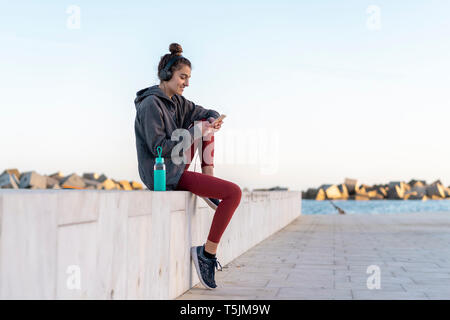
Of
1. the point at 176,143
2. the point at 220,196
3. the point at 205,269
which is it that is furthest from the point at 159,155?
the point at 205,269

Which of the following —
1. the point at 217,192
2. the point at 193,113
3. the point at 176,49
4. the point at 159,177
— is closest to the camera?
the point at 159,177

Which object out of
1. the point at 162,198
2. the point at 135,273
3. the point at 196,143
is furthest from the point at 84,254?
the point at 196,143

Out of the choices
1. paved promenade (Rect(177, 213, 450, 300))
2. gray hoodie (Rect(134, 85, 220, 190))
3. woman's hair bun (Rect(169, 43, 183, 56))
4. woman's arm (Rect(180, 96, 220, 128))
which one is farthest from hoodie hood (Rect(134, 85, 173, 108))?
paved promenade (Rect(177, 213, 450, 300))

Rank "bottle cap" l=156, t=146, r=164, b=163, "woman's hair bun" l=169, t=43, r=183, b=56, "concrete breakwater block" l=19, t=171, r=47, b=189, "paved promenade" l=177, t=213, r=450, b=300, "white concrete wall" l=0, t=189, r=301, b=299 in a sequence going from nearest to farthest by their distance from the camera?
"white concrete wall" l=0, t=189, r=301, b=299
"bottle cap" l=156, t=146, r=164, b=163
"paved promenade" l=177, t=213, r=450, b=300
"woman's hair bun" l=169, t=43, r=183, b=56
"concrete breakwater block" l=19, t=171, r=47, b=189

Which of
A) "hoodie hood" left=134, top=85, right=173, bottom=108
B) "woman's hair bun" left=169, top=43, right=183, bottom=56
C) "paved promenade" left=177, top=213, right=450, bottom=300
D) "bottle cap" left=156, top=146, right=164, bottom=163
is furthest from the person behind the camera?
"woman's hair bun" left=169, top=43, right=183, bottom=56

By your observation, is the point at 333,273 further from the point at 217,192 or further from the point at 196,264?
the point at 217,192

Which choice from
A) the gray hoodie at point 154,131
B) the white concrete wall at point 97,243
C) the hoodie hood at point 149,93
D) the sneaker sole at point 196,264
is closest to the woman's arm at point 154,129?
the gray hoodie at point 154,131

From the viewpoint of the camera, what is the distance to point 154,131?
151 inches

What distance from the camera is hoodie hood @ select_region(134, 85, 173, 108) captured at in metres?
3.99

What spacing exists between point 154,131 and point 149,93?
1.11 ft

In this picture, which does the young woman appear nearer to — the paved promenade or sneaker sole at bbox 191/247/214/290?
sneaker sole at bbox 191/247/214/290

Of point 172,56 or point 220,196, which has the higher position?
point 172,56
